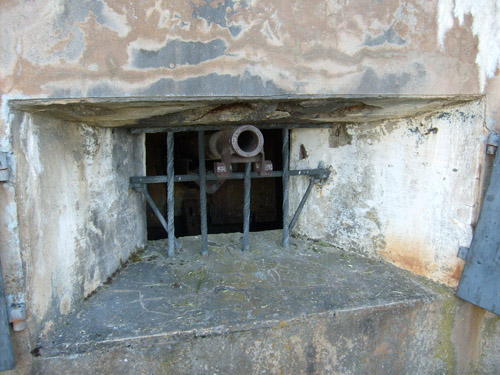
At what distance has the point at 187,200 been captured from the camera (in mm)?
4020

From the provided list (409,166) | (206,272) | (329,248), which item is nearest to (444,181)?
(409,166)

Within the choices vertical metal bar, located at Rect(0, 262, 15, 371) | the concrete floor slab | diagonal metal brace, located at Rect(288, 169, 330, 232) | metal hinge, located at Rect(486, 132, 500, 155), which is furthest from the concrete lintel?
the concrete floor slab

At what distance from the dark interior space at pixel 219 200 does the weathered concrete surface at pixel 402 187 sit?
3.60 feet

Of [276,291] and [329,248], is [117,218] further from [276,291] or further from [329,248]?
[329,248]

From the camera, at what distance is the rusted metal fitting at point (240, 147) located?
1.70 meters

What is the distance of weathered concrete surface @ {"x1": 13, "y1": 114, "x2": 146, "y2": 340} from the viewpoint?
4.43 ft

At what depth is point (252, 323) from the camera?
1.60 meters

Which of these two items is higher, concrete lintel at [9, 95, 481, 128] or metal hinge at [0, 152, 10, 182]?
concrete lintel at [9, 95, 481, 128]

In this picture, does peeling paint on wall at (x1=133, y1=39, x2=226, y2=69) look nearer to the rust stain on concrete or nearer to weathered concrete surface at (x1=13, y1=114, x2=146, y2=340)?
weathered concrete surface at (x1=13, y1=114, x2=146, y2=340)

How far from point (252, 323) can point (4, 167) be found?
3.93 ft

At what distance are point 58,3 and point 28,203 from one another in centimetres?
76

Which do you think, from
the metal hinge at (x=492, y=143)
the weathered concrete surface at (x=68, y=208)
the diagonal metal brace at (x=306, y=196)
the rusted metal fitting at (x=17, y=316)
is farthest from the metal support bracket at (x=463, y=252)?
the rusted metal fitting at (x=17, y=316)

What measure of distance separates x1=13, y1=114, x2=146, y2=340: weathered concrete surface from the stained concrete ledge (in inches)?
5.2

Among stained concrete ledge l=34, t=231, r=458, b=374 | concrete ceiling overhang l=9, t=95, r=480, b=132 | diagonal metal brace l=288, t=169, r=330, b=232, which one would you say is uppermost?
concrete ceiling overhang l=9, t=95, r=480, b=132
